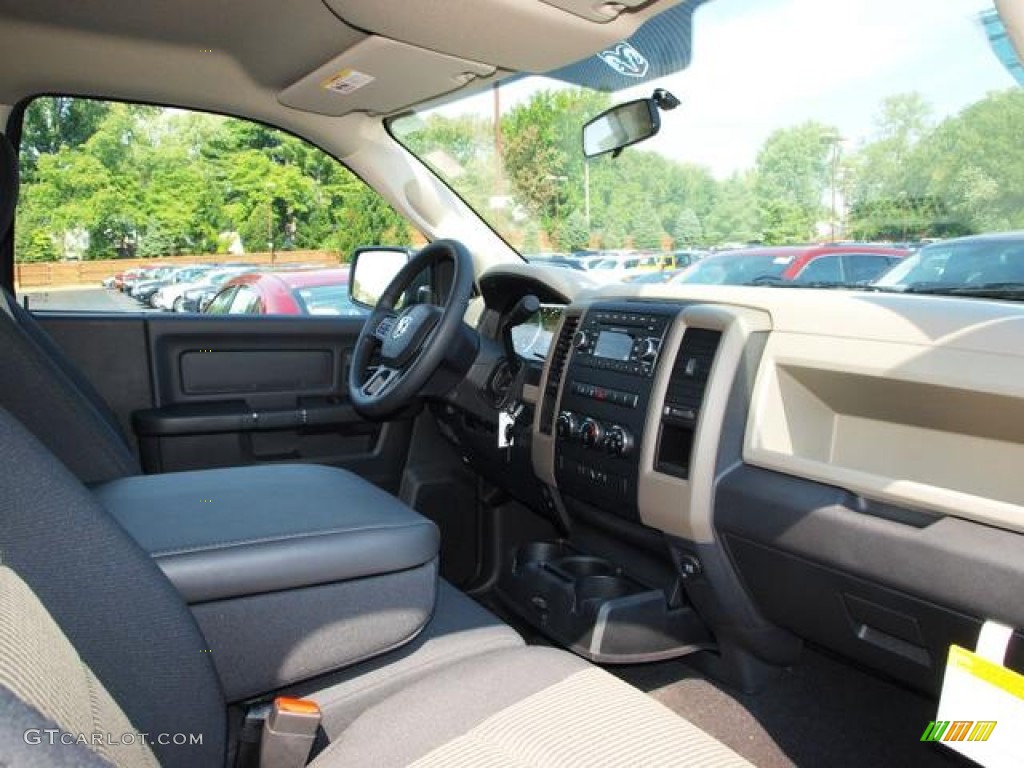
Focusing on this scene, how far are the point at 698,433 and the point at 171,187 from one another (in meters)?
2.09

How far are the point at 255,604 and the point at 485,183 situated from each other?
2227 millimetres

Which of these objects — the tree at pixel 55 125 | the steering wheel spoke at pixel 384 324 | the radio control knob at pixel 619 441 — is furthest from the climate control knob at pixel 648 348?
the tree at pixel 55 125

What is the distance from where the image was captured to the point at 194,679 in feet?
3.65

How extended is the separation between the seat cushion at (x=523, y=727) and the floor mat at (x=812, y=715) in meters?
1.20

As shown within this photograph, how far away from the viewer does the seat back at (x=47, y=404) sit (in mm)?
1799

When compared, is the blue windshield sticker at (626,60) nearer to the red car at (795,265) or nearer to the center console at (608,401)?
the red car at (795,265)

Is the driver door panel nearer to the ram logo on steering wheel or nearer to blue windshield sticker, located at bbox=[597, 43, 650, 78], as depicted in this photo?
the ram logo on steering wheel

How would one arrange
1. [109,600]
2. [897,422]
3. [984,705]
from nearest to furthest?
[109,600], [984,705], [897,422]

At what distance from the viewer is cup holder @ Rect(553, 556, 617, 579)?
2558 mm

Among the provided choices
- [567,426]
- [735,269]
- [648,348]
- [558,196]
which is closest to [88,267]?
[558,196]

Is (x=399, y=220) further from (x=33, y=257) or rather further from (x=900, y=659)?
(x=900, y=659)

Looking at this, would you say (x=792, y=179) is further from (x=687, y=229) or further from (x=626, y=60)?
(x=626, y=60)

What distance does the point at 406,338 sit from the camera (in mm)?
2537

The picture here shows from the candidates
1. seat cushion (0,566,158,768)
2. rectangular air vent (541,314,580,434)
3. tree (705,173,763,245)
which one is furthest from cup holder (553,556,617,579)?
seat cushion (0,566,158,768)
